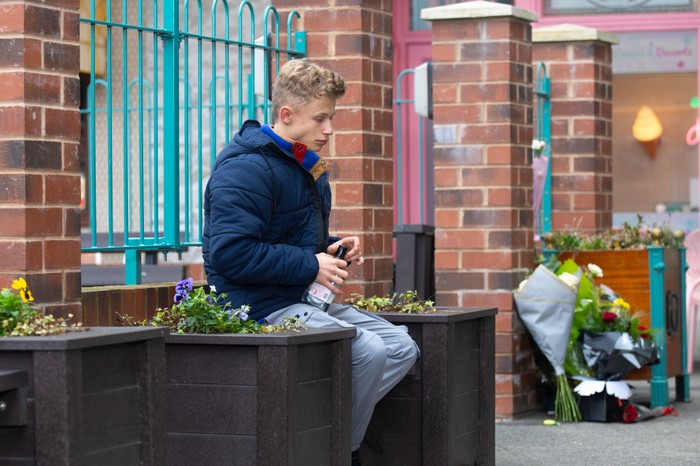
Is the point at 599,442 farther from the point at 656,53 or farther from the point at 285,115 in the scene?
the point at 656,53

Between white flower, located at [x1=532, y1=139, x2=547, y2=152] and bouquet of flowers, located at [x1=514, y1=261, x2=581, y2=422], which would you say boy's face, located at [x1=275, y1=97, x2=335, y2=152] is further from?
white flower, located at [x1=532, y1=139, x2=547, y2=152]

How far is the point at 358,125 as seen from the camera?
22.2ft

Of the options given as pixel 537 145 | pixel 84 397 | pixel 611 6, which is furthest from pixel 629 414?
pixel 611 6

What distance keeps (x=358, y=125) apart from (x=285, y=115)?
1907 millimetres

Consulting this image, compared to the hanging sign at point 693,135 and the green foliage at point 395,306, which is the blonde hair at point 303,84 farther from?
the hanging sign at point 693,135

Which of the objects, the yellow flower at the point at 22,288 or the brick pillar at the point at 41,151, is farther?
the brick pillar at the point at 41,151

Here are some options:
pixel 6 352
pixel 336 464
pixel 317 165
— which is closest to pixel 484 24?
pixel 317 165

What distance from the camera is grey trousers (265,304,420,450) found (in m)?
4.79

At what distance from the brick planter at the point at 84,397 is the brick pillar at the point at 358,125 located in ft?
9.56

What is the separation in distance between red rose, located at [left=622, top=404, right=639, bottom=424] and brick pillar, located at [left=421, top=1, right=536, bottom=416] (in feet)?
1.82

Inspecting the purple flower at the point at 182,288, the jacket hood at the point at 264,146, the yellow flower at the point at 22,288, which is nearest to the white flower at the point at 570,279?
the jacket hood at the point at 264,146

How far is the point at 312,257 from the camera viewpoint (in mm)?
4809

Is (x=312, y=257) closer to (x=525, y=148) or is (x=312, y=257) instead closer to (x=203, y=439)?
(x=203, y=439)

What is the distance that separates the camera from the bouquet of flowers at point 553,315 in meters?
7.62
